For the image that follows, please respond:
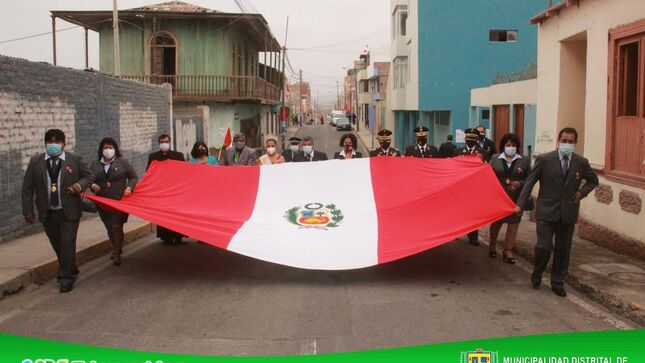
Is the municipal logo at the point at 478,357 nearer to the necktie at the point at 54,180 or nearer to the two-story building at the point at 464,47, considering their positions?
the necktie at the point at 54,180

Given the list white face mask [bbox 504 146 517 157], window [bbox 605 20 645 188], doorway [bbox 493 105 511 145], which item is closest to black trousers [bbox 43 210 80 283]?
white face mask [bbox 504 146 517 157]

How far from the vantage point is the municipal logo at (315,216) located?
8352mm

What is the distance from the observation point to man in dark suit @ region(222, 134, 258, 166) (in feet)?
36.5

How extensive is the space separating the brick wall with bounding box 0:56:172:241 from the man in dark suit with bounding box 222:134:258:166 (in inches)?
133

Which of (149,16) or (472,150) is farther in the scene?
(149,16)

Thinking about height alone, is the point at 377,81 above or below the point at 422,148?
above

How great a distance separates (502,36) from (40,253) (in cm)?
2541

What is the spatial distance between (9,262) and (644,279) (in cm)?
786

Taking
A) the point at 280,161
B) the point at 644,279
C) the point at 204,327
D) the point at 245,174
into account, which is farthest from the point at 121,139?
the point at 644,279

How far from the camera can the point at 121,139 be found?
54.0ft

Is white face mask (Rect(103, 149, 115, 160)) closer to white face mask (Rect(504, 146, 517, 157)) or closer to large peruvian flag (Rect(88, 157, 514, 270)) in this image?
large peruvian flag (Rect(88, 157, 514, 270))

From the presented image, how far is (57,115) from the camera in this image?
498 inches

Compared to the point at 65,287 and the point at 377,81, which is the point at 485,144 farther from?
the point at 377,81

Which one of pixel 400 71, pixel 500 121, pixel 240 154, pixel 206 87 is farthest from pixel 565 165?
pixel 400 71
